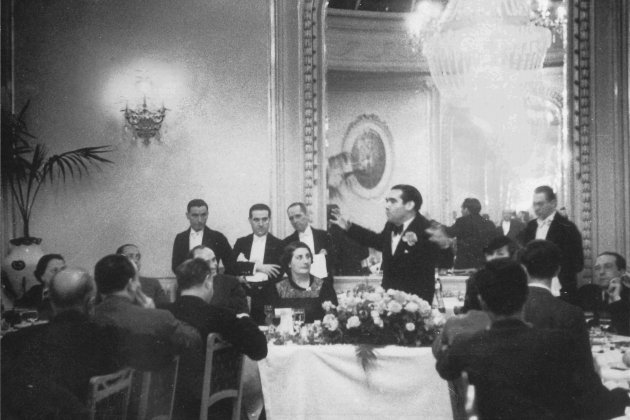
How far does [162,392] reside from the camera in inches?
134

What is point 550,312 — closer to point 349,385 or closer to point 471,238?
point 349,385

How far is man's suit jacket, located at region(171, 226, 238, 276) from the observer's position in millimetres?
6410

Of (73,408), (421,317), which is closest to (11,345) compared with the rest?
(73,408)

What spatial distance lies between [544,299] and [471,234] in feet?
10.3

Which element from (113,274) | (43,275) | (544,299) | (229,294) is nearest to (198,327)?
(113,274)

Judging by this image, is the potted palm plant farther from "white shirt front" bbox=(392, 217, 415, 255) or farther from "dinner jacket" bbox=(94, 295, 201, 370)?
"dinner jacket" bbox=(94, 295, 201, 370)

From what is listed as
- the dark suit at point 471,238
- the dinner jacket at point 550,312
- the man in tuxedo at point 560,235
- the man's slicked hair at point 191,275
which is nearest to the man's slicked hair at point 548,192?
the man in tuxedo at point 560,235

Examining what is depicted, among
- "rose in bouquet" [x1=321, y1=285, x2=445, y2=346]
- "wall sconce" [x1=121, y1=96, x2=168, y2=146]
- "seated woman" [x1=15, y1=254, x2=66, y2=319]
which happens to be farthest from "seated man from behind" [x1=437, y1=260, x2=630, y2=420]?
"wall sconce" [x1=121, y1=96, x2=168, y2=146]

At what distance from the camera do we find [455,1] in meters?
6.70

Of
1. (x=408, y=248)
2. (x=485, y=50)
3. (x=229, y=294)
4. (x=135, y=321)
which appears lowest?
(x=229, y=294)

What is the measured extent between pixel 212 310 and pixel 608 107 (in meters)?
4.15

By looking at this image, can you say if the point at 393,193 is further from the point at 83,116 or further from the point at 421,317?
the point at 83,116

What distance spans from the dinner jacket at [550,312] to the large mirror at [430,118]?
312 cm

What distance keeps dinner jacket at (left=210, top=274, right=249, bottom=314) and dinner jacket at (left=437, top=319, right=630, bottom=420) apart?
10.3ft
